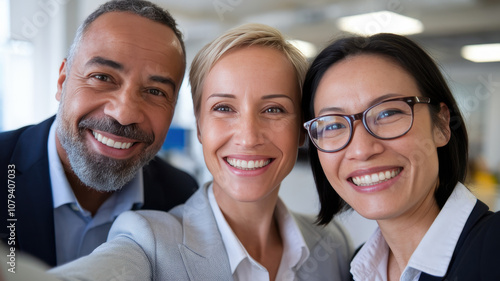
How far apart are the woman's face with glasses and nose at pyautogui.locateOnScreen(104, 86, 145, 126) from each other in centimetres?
76

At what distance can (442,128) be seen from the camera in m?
1.50

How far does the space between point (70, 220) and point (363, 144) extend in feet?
4.16

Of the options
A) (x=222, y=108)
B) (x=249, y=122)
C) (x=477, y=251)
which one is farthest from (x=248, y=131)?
(x=477, y=251)

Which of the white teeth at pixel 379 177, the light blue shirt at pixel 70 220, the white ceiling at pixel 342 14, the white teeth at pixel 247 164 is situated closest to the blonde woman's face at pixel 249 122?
Answer: the white teeth at pixel 247 164

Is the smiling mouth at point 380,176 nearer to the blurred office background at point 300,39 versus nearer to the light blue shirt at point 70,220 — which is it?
the blurred office background at point 300,39

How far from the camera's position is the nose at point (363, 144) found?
1.39m

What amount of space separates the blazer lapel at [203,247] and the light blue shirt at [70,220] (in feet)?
1.49

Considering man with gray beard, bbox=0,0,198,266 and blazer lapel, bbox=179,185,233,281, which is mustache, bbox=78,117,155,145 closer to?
man with gray beard, bbox=0,0,198,266

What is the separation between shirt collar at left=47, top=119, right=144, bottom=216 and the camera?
180 centimetres

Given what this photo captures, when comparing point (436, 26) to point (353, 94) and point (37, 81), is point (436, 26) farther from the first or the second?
point (353, 94)

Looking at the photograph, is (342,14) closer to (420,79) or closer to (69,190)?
(420,79)

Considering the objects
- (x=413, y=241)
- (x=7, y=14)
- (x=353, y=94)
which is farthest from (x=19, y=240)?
(x=7, y=14)

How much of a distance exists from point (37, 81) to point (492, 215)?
470 centimetres

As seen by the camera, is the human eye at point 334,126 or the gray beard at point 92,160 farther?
the gray beard at point 92,160
